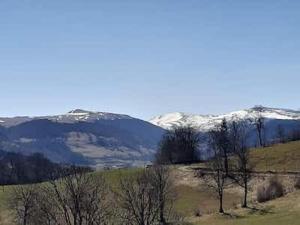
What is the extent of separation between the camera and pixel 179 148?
18350cm

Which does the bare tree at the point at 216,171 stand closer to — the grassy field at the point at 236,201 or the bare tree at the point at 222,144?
the bare tree at the point at 222,144

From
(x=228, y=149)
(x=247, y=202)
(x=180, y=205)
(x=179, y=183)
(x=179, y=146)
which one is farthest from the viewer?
(x=179, y=146)

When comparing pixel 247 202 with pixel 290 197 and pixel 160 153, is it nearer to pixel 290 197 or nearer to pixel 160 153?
pixel 290 197

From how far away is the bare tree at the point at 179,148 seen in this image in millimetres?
180500

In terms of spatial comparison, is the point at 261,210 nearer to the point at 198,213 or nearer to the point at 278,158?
the point at 198,213

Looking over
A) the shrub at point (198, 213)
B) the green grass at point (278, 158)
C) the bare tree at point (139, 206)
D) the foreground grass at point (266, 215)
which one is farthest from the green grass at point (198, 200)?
the green grass at point (278, 158)

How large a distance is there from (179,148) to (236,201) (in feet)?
239

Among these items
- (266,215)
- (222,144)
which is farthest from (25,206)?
(222,144)

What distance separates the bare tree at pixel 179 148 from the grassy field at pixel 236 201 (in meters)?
24.2

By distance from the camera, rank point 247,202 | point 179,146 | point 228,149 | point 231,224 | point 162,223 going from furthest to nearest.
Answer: point 179,146
point 228,149
point 247,202
point 162,223
point 231,224

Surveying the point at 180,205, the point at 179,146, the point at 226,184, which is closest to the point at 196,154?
the point at 179,146

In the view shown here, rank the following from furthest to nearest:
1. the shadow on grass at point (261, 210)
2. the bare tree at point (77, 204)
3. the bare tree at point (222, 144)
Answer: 1. the bare tree at point (222, 144)
2. the shadow on grass at point (261, 210)
3. the bare tree at point (77, 204)

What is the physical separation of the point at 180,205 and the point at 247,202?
15194 mm

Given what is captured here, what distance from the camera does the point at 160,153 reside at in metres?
189
